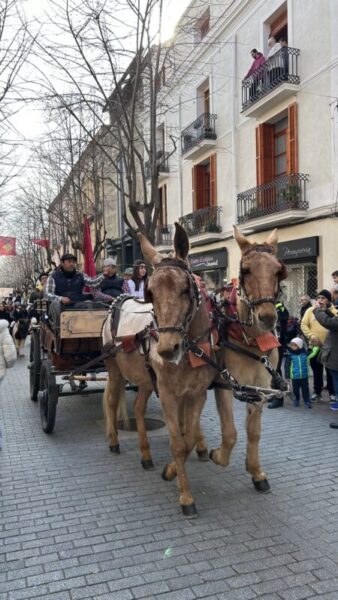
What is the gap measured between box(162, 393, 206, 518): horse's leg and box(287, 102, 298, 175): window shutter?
10.6 metres

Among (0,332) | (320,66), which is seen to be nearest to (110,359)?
(0,332)

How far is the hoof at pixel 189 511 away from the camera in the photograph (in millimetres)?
3768

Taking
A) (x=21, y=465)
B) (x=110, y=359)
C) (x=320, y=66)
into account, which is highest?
(x=320, y=66)

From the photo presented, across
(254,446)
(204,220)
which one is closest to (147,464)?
(254,446)

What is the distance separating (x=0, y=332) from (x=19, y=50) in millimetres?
5757

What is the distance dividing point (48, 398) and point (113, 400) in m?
0.89

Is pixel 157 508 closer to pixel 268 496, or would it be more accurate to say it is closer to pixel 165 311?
pixel 268 496

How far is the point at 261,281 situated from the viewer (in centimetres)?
338

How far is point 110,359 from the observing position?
5535 millimetres

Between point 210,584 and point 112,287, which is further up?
point 112,287

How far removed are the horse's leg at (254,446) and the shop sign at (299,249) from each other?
8.80m

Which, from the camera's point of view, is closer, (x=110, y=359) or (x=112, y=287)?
(x=110, y=359)

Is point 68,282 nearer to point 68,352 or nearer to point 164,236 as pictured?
point 68,352

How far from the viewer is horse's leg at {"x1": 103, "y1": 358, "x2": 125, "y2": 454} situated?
17.8ft
